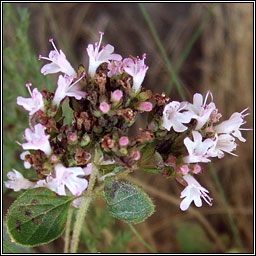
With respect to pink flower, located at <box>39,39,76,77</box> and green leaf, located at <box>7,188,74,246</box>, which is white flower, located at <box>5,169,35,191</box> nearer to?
green leaf, located at <box>7,188,74,246</box>

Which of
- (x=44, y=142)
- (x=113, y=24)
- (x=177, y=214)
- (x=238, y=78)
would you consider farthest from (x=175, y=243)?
(x=44, y=142)

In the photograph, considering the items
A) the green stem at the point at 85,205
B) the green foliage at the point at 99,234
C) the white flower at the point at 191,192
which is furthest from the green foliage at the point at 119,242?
the white flower at the point at 191,192

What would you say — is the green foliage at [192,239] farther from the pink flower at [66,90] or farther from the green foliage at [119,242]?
the pink flower at [66,90]

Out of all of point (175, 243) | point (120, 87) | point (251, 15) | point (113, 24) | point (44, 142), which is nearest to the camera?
point (44, 142)

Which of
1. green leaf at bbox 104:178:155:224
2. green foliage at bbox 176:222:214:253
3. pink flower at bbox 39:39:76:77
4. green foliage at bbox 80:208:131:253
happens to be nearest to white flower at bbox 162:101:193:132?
green leaf at bbox 104:178:155:224

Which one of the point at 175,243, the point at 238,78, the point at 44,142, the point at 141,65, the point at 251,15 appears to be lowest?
the point at 175,243

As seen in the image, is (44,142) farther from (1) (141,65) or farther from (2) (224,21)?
(2) (224,21)

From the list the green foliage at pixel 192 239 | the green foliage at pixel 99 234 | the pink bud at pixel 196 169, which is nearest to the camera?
the pink bud at pixel 196 169

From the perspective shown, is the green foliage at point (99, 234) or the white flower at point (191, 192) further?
the green foliage at point (99, 234)
